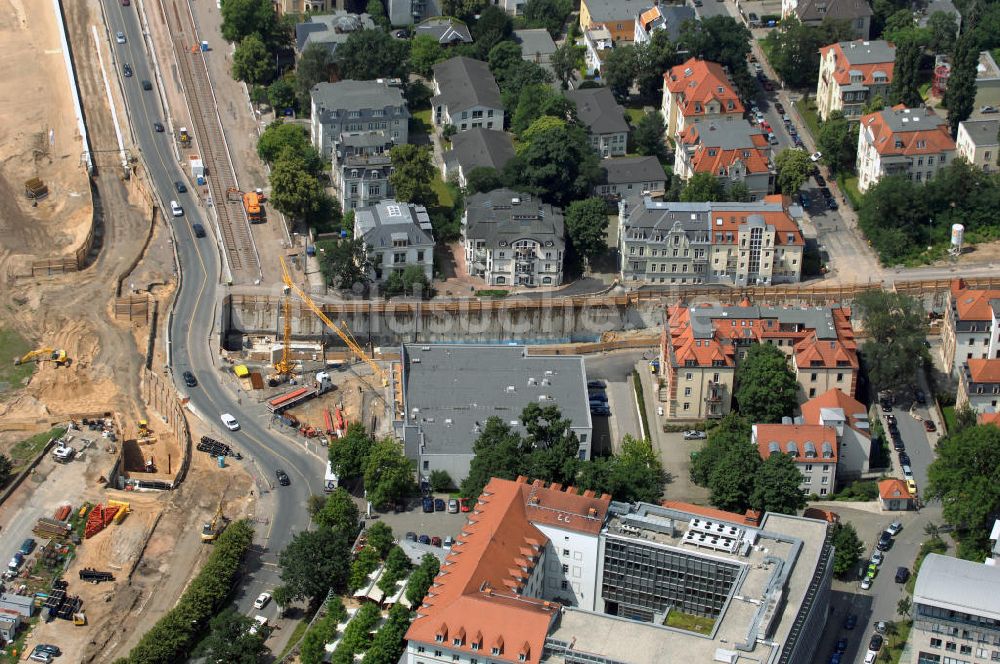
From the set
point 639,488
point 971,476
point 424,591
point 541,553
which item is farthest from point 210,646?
point 971,476

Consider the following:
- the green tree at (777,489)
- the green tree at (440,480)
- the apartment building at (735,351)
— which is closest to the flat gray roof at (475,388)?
the green tree at (440,480)

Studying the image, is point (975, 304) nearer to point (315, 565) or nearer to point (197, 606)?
point (315, 565)

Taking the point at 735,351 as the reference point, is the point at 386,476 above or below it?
below

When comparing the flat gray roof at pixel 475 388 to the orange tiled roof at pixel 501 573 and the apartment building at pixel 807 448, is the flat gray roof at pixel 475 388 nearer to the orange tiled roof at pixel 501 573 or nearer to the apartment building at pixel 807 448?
the apartment building at pixel 807 448

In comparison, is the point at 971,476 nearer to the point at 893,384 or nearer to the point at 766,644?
the point at 893,384

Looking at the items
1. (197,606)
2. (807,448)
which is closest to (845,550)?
(807,448)

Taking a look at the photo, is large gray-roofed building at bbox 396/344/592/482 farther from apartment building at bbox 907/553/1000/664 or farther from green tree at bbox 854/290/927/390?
apartment building at bbox 907/553/1000/664
